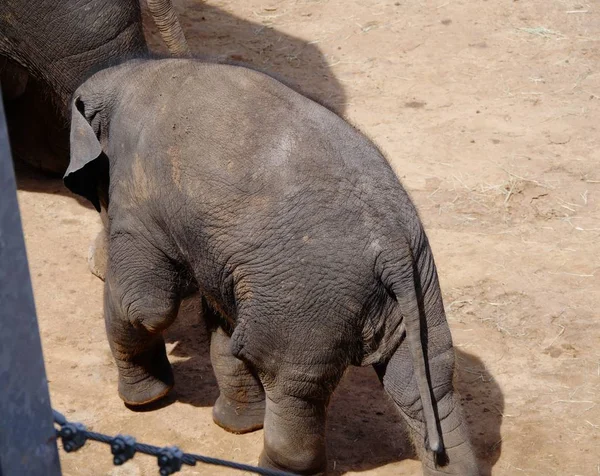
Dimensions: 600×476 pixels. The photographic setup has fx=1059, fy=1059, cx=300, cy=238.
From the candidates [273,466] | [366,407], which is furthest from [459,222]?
[273,466]

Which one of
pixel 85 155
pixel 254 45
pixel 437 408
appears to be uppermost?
pixel 85 155

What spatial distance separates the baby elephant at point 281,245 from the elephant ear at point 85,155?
0.01 metres

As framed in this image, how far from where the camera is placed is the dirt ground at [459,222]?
4.68 m

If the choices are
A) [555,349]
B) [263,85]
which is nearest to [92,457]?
[263,85]

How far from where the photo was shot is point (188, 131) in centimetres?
396

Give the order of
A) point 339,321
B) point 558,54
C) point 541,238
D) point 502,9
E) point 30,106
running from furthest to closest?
point 502,9
point 558,54
point 30,106
point 541,238
point 339,321

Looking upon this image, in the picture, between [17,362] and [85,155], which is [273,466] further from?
[17,362]

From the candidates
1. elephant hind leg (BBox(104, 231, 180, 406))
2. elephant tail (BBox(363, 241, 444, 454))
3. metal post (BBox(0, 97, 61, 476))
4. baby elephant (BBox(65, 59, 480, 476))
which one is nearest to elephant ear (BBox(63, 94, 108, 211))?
baby elephant (BBox(65, 59, 480, 476))

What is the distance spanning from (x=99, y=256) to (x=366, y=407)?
181 cm

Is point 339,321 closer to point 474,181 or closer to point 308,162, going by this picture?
point 308,162

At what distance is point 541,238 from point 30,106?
3277 millimetres

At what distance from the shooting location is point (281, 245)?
371 cm

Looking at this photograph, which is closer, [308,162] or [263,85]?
[308,162]

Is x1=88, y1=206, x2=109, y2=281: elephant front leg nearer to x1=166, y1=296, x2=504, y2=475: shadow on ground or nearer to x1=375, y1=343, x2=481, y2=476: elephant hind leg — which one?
x1=166, y1=296, x2=504, y2=475: shadow on ground
